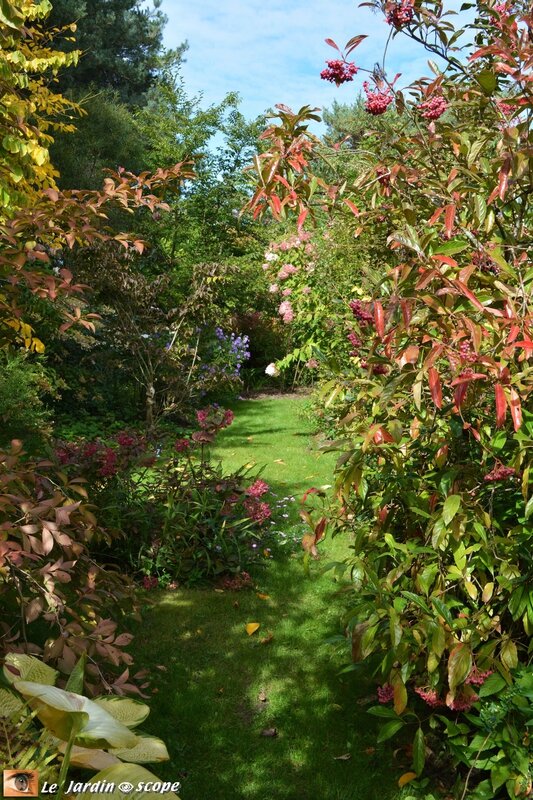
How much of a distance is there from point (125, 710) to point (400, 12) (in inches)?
102

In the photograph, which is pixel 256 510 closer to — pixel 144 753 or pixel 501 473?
pixel 501 473

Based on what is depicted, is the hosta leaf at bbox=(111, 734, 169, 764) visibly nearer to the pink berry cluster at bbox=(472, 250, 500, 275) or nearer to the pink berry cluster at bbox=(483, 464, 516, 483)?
the pink berry cluster at bbox=(483, 464, 516, 483)

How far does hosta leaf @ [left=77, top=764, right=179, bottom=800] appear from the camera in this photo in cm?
94

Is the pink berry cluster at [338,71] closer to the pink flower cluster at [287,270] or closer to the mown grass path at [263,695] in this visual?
the mown grass path at [263,695]

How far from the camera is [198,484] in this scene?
4.75 m

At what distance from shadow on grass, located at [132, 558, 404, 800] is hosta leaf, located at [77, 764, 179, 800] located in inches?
72.3

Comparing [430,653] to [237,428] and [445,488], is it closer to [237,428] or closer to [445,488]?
[445,488]

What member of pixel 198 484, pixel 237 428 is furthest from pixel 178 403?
pixel 198 484

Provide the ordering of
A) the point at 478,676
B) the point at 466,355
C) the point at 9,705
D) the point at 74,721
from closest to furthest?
the point at 74,721 < the point at 9,705 < the point at 466,355 < the point at 478,676

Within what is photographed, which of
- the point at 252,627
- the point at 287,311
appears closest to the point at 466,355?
the point at 252,627

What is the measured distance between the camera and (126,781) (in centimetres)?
96

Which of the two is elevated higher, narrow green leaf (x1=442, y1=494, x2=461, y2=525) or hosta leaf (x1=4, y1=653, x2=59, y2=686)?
narrow green leaf (x1=442, y1=494, x2=461, y2=525)

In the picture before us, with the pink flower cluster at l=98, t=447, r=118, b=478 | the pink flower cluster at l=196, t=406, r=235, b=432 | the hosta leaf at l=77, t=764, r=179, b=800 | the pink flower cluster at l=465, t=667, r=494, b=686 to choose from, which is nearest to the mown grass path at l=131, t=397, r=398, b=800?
the pink flower cluster at l=465, t=667, r=494, b=686

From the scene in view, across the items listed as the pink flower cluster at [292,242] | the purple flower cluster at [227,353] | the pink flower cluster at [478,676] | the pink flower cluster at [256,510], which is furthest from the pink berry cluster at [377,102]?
the purple flower cluster at [227,353]
